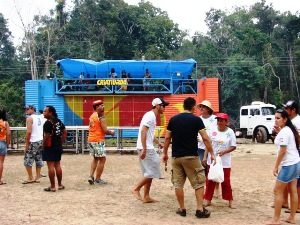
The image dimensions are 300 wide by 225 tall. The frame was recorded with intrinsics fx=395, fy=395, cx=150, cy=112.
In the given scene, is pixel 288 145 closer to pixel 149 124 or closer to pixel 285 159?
pixel 285 159

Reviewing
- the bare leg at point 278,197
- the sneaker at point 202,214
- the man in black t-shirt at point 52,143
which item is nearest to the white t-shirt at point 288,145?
the bare leg at point 278,197

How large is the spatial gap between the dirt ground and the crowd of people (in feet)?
0.74

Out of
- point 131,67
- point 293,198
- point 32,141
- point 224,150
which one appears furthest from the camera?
point 131,67

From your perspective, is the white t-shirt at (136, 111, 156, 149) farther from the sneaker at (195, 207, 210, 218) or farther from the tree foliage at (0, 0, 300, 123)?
the tree foliage at (0, 0, 300, 123)

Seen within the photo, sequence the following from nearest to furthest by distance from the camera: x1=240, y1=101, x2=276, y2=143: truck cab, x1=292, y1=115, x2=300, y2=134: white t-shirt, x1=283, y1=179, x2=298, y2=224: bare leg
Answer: x1=283, y1=179, x2=298, y2=224: bare leg, x1=292, y1=115, x2=300, y2=134: white t-shirt, x1=240, y1=101, x2=276, y2=143: truck cab

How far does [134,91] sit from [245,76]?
56.6ft

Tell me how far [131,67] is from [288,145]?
13.4m

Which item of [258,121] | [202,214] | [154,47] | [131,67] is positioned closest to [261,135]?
[258,121]

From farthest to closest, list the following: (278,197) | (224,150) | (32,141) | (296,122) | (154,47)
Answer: (154,47) → (32,141) → (224,150) → (296,122) → (278,197)

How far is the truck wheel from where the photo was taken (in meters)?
19.0

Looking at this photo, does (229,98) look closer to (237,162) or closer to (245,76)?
(245,76)

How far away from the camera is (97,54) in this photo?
32.2 m

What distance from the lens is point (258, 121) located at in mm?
19625

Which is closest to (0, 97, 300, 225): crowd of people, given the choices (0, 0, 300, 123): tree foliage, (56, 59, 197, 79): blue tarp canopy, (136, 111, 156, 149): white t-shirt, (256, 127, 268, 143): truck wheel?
(136, 111, 156, 149): white t-shirt
